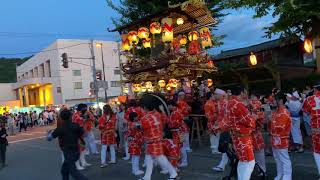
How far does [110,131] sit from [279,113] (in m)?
6.03

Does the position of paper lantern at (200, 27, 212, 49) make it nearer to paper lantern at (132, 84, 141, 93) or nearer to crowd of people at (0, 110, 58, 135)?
paper lantern at (132, 84, 141, 93)

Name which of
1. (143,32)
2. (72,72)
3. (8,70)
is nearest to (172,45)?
(143,32)

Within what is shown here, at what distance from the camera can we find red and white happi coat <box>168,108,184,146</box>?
34.4ft

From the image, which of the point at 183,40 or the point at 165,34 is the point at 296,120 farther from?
the point at 183,40

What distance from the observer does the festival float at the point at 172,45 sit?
58.2 ft

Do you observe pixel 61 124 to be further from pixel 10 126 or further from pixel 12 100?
pixel 12 100

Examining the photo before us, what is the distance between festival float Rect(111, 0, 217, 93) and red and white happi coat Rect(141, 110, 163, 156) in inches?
329

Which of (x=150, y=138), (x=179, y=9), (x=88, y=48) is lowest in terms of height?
(x=150, y=138)

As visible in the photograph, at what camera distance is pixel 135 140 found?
Result: 10953 mm

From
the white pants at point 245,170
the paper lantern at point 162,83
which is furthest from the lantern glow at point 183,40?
the white pants at point 245,170

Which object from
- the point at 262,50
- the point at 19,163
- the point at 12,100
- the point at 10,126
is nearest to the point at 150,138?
the point at 19,163

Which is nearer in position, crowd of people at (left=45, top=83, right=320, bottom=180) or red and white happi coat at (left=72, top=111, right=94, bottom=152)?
crowd of people at (left=45, top=83, right=320, bottom=180)

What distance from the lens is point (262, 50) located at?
21.9 metres

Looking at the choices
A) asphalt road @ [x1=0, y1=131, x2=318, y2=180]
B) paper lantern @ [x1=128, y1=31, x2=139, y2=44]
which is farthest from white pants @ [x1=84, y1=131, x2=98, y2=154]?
paper lantern @ [x1=128, y1=31, x2=139, y2=44]
